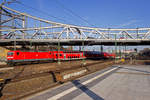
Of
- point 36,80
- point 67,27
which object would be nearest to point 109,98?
point 36,80

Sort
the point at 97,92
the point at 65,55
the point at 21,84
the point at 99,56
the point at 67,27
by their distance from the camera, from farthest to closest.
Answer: the point at 67,27 → the point at 99,56 → the point at 65,55 → the point at 21,84 → the point at 97,92

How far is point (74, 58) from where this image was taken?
2092 inches

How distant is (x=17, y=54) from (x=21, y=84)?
19361 mm

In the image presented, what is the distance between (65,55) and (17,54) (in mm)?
18814

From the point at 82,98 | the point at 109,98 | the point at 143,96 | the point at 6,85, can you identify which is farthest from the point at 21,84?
the point at 143,96

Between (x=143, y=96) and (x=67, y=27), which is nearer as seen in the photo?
(x=143, y=96)

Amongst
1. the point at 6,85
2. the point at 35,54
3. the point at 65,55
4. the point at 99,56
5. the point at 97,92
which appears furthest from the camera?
the point at 99,56

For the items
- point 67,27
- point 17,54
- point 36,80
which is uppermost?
point 67,27

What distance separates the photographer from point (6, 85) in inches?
456

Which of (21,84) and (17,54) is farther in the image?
(17,54)

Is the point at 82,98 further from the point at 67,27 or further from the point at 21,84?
the point at 67,27

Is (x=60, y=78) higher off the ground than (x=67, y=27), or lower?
lower

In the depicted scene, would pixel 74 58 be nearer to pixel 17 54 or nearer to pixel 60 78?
pixel 17 54

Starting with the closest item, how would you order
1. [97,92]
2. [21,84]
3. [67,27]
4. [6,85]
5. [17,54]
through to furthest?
1. [97,92]
2. [6,85]
3. [21,84]
4. [17,54]
5. [67,27]
